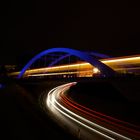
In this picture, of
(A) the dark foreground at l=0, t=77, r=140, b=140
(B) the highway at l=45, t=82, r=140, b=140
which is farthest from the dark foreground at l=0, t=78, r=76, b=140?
(B) the highway at l=45, t=82, r=140, b=140

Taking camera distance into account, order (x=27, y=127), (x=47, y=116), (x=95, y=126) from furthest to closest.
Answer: (x=47, y=116)
(x=27, y=127)
(x=95, y=126)

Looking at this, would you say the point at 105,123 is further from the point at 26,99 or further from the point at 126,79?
the point at 26,99

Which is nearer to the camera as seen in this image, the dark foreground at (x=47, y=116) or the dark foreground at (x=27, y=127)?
the dark foreground at (x=27, y=127)

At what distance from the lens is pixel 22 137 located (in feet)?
43.3

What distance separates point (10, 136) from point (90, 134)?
13.8ft

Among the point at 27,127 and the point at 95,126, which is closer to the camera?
the point at 95,126

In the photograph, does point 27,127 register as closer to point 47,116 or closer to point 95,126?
point 47,116

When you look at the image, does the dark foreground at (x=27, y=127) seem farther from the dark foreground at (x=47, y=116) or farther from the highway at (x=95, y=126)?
the highway at (x=95, y=126)

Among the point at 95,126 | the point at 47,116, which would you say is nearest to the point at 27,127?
the point at 47,116

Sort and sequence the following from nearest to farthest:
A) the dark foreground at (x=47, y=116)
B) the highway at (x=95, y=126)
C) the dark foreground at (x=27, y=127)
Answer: the highway at (x=95, y=126)
the dark foreground at (x=27, y=127)
the dark foreground at (x=47, y=116)

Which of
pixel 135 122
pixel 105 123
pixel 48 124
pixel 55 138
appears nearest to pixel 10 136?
pixel 55 138

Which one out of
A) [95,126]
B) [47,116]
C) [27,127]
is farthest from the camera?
[47,116]

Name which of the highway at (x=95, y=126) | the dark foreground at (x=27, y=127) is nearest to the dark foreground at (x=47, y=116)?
the dark foreground at (x=27, y=127)

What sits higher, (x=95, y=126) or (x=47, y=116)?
(x=95, y=126)
